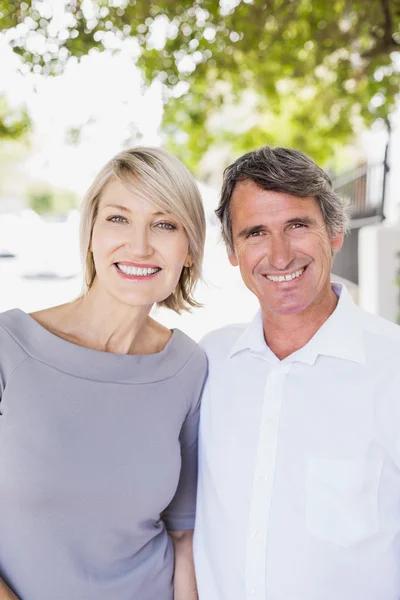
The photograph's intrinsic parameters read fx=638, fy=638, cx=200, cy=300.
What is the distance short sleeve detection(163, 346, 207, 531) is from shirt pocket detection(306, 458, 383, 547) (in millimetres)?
483

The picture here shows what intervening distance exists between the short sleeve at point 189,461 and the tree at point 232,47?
85.3 inches

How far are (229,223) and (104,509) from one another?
3.48 feet

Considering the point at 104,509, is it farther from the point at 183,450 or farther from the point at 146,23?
the point at 146,23

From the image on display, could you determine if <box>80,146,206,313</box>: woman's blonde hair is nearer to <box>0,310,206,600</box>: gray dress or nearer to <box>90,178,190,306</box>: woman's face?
<box>90,178,190,306</box>: woman's face

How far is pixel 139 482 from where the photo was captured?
1.95 metres

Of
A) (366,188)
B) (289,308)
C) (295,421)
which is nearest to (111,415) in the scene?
(295,421)

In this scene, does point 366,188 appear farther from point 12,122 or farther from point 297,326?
point 297,326

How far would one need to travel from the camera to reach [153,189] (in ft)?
6.68

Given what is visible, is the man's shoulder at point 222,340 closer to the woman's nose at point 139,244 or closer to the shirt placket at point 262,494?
the shirt placket at point 262,494

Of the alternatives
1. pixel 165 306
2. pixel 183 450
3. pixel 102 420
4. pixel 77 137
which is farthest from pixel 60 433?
pixel 77 137

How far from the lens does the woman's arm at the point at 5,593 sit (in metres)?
1.78

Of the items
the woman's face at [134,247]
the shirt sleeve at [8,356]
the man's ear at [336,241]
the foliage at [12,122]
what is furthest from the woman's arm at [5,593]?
the foliage at [12,122]

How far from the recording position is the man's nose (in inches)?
82.2

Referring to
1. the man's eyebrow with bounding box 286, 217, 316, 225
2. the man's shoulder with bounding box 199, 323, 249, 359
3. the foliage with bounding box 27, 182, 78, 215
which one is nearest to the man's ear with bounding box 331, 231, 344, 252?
the man's eyebrow with bounding box 286, 217, 316, 225
